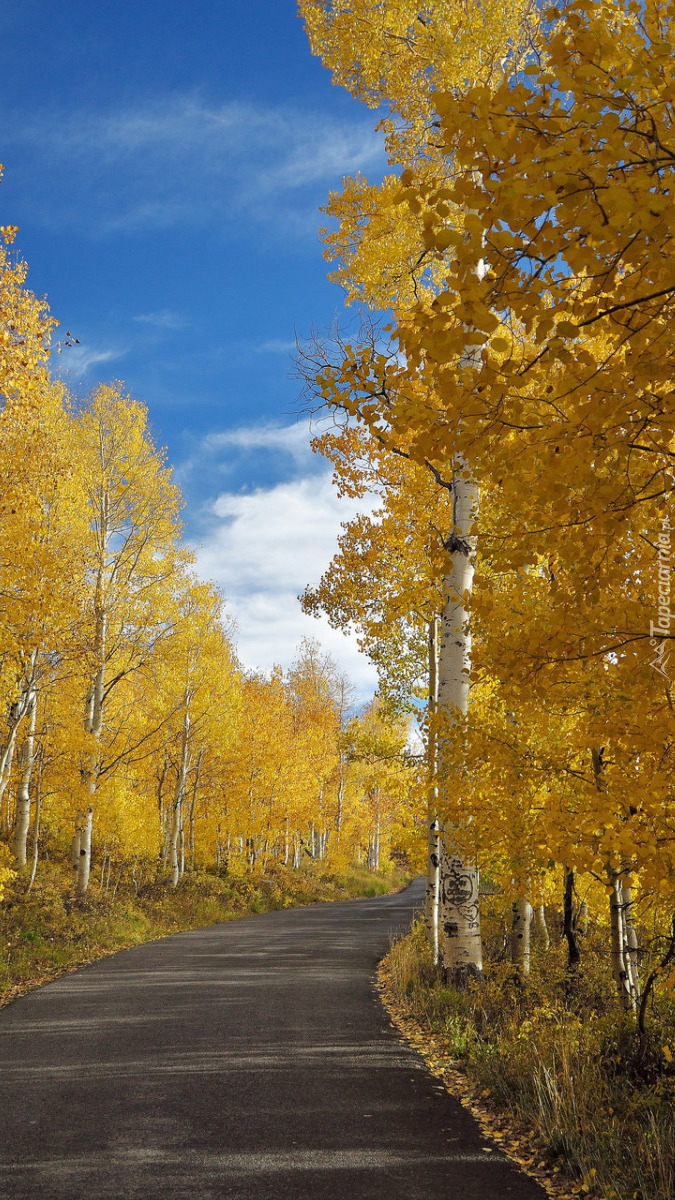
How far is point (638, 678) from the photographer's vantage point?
309cm

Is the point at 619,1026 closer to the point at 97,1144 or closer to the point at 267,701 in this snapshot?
the point at 97,1144

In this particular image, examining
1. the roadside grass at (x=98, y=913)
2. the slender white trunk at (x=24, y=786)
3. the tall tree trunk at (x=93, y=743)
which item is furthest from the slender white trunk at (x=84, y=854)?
the slender white trunk at (x=24, y=786)

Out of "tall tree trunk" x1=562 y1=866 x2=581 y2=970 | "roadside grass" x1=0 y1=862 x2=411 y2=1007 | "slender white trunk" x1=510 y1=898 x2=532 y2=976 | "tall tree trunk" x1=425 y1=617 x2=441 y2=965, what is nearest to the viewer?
"tall tree trunk" x1=562 y1=866 x2=581 y2=970

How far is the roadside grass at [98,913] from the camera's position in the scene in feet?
31.8

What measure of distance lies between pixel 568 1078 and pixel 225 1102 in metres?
2.19

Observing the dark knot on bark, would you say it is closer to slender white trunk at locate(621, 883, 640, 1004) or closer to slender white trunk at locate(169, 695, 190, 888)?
slender white trunk at locate(621, 883, 640, 1004)

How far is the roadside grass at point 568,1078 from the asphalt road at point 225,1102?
30 centimetres

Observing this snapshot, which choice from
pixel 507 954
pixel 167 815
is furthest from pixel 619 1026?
pixel 167 815

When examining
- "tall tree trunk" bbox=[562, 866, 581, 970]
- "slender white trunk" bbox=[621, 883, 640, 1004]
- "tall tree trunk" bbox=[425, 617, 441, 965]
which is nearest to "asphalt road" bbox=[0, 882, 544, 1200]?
"tall tree trunk" bbox=[425, 617, 441, 965]

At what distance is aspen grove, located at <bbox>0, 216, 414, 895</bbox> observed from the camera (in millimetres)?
10086

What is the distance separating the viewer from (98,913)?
12.8m

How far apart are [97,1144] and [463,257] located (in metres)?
4.78

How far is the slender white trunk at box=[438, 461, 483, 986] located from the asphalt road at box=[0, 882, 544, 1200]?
0.98m

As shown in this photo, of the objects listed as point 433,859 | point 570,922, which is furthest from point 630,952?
point 433,859
